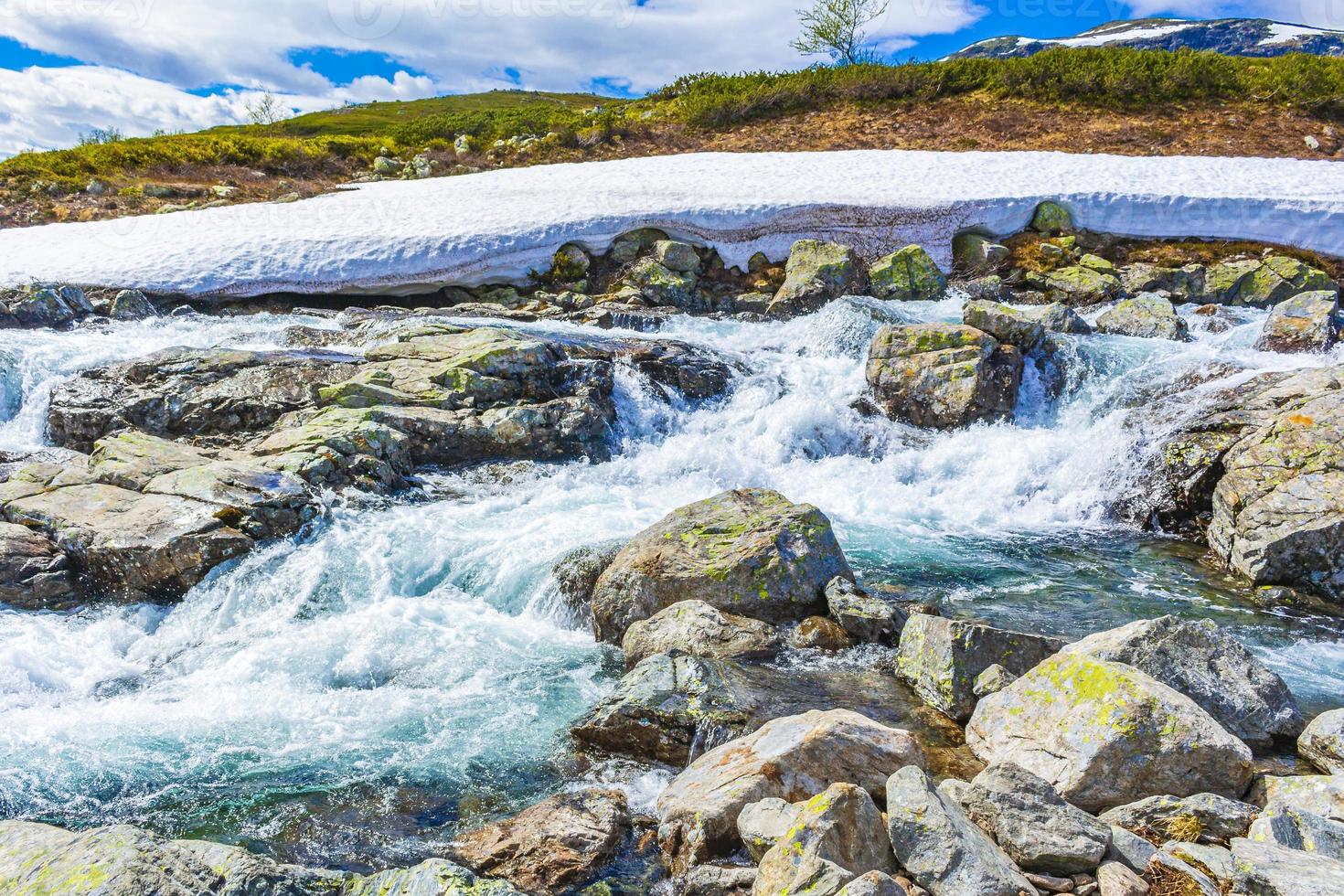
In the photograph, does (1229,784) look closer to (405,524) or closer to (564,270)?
(405,524)

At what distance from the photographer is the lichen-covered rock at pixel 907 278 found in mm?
20141

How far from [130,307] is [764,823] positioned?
18349 millimetres

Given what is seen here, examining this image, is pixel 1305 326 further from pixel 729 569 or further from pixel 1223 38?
pixel 1223 38

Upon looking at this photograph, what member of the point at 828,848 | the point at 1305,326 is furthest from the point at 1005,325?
the point at 828,848

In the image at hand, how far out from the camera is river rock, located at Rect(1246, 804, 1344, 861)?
4129 mm

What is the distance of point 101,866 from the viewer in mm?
3537

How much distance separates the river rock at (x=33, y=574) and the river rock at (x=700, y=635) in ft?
20.8

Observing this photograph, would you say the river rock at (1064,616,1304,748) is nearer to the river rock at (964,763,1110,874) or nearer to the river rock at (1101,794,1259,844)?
the river rock at (1101,794,1259,844)

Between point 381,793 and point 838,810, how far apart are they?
11.1ft

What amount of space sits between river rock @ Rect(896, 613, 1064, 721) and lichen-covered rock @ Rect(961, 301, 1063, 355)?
945 centimetres

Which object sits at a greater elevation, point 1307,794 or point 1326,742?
point 1307,794

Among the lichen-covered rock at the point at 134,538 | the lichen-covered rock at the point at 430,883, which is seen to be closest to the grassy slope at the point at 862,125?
the lichen-covered rock at the point at 134,538

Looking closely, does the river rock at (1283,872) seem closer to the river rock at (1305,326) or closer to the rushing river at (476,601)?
the rushing river at (476,601)

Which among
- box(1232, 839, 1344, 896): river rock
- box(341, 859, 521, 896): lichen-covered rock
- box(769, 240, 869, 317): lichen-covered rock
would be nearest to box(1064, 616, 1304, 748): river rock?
box(1232, 839, 1344, 896): river rock
